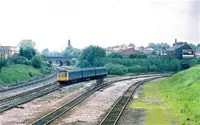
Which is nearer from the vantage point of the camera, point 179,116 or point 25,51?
point 179,116

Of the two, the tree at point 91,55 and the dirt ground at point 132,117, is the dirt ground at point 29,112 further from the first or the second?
the tree at point 91,55

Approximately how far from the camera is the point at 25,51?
100250 millimetres

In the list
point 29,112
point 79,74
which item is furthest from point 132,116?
point 79,74

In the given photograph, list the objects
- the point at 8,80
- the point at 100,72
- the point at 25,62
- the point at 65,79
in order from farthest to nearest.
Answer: the point at 25,62 < the point at 100,72 < the point at 8,80 < the point at 65,79

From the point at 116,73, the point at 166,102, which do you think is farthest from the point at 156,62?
the point at 166,102

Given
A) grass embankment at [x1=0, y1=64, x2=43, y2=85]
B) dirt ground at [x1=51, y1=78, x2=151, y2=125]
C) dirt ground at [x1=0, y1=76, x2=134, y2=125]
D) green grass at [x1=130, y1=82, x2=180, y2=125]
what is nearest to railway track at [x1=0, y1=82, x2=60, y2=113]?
dirt ground at [x1=0, y1=76, x2=134, y2=125]

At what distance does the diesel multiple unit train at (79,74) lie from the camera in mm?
49875

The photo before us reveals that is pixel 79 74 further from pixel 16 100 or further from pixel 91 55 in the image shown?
pixel 91 55

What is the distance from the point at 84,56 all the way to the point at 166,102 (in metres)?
74.0

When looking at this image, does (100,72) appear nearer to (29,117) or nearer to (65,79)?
(65,79)

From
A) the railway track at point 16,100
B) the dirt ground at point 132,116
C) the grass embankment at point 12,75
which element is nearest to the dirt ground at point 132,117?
the dirt ground at point 132,116

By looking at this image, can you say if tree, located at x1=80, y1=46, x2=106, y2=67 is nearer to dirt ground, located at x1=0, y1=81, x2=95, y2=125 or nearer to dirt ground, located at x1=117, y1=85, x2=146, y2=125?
dirt ground, located at x1=0, y1=81, x2=95, y2=125

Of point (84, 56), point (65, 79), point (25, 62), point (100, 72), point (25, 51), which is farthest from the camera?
point (84, 56)

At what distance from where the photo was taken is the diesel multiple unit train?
1964 inches
